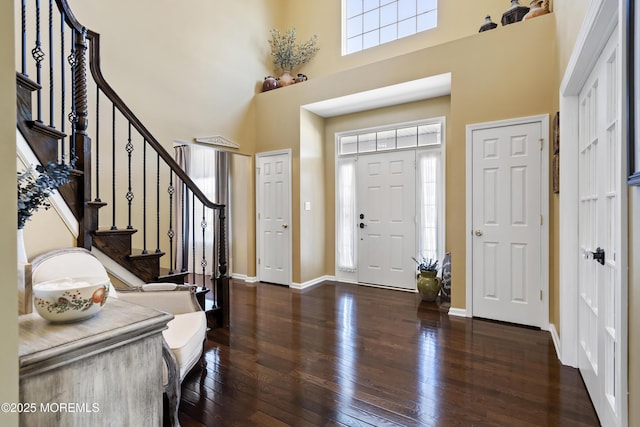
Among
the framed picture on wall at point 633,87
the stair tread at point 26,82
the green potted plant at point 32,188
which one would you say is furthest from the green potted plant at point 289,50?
the framed picture on wall at point 633,87

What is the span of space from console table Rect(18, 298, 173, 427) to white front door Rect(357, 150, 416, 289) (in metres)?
3.90

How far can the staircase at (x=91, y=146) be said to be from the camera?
201cm

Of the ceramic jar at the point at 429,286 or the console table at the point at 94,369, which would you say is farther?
the ceramic jar at the point at 429,286

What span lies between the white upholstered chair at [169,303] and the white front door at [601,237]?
196cm

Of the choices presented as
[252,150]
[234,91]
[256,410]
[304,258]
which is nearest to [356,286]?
[304,258]

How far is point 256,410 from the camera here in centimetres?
185

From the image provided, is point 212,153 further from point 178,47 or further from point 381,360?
point 381,360

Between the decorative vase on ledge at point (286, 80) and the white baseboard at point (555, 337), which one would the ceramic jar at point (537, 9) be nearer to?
the white baseboard at point (555, 337)

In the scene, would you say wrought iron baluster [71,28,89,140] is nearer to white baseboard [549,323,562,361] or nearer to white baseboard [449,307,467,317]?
white baseboard [449,307,467,317]

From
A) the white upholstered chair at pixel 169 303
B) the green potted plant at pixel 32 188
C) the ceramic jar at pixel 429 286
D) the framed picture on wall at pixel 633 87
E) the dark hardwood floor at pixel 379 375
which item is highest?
the framed picture on wall at pixel 633 87

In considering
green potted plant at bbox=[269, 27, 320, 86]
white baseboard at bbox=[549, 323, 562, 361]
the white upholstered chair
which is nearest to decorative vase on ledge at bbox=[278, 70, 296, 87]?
green potted plant at bbox=[269, 27, 320, 86]

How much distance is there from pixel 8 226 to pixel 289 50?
527cm

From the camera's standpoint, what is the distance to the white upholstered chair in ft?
5.23

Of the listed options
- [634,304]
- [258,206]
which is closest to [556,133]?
[634,304]
